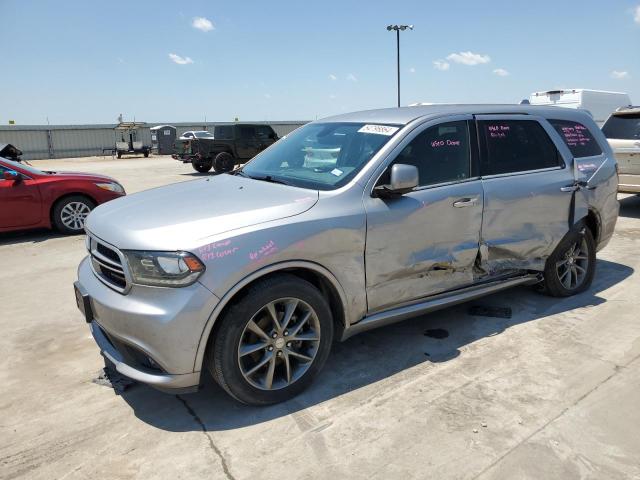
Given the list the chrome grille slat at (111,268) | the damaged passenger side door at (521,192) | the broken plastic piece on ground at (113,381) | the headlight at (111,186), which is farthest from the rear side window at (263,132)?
the chrome grille slat at (111,268)

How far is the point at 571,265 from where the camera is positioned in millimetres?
4762

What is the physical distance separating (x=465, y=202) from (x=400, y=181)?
77 centimetres

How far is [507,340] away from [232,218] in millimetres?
2420

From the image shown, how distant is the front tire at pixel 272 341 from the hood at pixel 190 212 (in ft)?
1.36

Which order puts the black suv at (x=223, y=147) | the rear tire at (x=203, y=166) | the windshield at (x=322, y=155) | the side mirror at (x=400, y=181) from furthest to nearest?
the rear tire at (x=203, y=166) < the black suv at (x=223, y=147) < the windshield at (x=322, y=155) < the side mirror at (x=400, y=181)

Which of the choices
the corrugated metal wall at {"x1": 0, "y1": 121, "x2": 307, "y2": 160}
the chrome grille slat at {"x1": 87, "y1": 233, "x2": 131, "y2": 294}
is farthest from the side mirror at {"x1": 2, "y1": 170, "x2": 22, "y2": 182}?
the corrugated metal wall at {"x1": 0, "y1": 121, "x2": 307, "y2": 160}

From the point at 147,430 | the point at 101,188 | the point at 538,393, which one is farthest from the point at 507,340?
the point at 101,188

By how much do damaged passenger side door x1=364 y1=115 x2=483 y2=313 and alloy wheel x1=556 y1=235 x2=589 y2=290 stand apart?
1.34 metres

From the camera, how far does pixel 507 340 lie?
391 centimetres

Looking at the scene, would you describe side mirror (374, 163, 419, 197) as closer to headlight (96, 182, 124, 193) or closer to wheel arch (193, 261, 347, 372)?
wheel arch (193, 261, 347, 372)

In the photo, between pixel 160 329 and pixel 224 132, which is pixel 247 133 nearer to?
pixel 224 132

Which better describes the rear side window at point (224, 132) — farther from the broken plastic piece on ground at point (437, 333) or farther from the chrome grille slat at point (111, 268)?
the chrome grille slat at point (111, 268)

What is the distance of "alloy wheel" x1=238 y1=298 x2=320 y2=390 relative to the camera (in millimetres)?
2910

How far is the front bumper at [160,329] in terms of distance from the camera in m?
2.62
